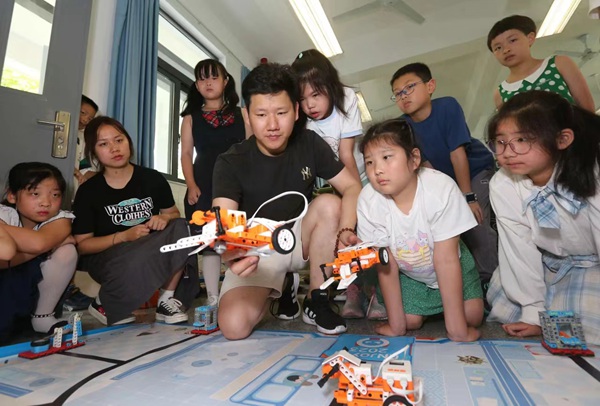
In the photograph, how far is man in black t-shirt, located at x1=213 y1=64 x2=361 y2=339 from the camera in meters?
1.15

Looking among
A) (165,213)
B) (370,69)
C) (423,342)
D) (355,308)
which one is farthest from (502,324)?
(370,69)

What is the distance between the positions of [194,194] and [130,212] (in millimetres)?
406

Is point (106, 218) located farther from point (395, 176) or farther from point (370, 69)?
point (370, 69)

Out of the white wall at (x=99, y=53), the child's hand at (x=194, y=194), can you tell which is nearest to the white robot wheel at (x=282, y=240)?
the child's hand at (x=194, y=194)

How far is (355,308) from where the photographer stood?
1.50 metres

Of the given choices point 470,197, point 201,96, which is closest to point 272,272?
point 470,197

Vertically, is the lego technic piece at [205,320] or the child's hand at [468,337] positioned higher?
the lego technic piece at [205,320]

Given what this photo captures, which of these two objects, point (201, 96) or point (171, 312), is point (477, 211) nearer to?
point (171, 312)

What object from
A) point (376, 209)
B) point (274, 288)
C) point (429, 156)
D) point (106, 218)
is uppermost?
point (429, 156)

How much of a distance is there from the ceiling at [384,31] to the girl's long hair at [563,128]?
114 inches

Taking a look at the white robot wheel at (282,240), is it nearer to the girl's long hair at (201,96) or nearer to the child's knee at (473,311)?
the child's knee at (473,311)

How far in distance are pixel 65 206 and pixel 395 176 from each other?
155cm

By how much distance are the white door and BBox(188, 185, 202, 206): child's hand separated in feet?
1.94

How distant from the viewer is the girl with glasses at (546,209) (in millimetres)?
1088
